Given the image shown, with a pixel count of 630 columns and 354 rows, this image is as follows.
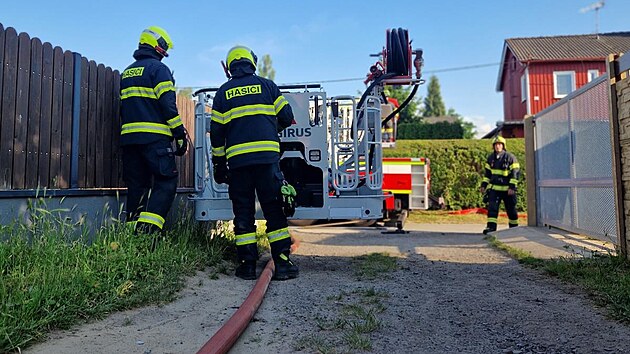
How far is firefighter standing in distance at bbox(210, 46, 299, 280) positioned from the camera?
4.65 meters

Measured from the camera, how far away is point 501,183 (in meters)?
9.80

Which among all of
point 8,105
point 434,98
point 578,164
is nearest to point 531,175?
point 578,164

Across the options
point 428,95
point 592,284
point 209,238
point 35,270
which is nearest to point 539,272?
point 592,284

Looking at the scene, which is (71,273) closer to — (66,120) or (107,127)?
(66,120)

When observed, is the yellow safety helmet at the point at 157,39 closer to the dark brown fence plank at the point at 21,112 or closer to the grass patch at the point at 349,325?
the dark brown fence plank at the point at 21,112

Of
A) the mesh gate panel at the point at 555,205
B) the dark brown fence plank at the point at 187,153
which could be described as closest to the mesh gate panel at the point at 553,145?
the mesh gate panel at the point at 555,205

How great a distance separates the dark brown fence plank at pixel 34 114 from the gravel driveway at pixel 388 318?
5.52 feet

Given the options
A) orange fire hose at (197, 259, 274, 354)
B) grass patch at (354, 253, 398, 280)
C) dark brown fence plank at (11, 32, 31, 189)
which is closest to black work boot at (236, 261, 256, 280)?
orange fire hose at (197, 259, 274, 354)

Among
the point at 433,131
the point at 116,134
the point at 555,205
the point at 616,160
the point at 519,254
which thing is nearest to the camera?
the point at 616,160

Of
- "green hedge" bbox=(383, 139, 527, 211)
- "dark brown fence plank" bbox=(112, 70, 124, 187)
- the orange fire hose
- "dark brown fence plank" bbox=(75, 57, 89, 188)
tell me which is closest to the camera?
the orange fire hose

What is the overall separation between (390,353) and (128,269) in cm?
210

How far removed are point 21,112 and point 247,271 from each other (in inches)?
95.6

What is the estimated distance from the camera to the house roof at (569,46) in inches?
950

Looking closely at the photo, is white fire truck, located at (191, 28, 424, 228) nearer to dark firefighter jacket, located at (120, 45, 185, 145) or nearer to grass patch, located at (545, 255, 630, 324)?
dark firefighter jacket, located at (120, 45, 185, 145)
